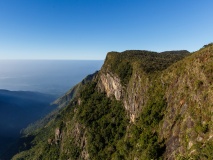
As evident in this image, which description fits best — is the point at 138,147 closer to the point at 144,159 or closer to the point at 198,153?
the point at 144,159

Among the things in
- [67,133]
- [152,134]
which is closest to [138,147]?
[152,134]

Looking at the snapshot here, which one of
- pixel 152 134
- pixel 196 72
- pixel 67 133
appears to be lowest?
pixel 67 133

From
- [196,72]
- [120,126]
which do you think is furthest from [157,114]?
[120,126]

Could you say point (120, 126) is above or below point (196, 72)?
below

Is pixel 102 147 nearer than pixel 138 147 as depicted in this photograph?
No

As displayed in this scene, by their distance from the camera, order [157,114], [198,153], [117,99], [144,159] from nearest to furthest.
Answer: [198,153] → [144,159] → [157,114] → [117,99]

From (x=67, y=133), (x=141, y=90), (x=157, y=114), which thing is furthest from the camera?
(x=67, y=133)
